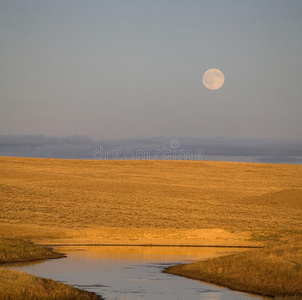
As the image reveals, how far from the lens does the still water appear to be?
21.8 m

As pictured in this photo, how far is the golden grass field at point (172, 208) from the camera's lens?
89.9 feet

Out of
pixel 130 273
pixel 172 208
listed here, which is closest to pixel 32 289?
pixel 130 273

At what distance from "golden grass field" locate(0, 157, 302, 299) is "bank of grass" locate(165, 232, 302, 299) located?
0.16ft

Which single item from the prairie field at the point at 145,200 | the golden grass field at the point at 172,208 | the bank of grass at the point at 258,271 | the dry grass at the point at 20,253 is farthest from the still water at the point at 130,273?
the prairie field at the point at 145,200

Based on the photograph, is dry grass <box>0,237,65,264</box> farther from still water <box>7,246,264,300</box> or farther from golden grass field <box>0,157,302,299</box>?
golden grass field <box>0,157,302,299</box>

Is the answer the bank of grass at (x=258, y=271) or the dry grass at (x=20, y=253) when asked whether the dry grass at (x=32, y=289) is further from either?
the dry grass at (x=20, y=253)

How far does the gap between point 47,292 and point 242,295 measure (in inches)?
295

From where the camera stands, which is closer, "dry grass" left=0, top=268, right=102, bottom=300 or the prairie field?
"dry grass" left=0, top=268, right=102, bottom=300

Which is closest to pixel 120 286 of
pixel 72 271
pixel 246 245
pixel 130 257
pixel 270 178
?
pixel 72 271

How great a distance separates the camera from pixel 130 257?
109 ft

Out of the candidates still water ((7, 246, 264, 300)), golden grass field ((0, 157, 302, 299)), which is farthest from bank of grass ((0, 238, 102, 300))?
golden grass field ((0, 157, 302, 299))

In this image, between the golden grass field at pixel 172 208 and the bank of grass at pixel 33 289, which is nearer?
the bank of grass at pixel 33 289

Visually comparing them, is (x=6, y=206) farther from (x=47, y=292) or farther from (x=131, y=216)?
(x=47, y=292)

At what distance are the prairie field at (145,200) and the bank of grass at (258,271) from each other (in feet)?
47.1
